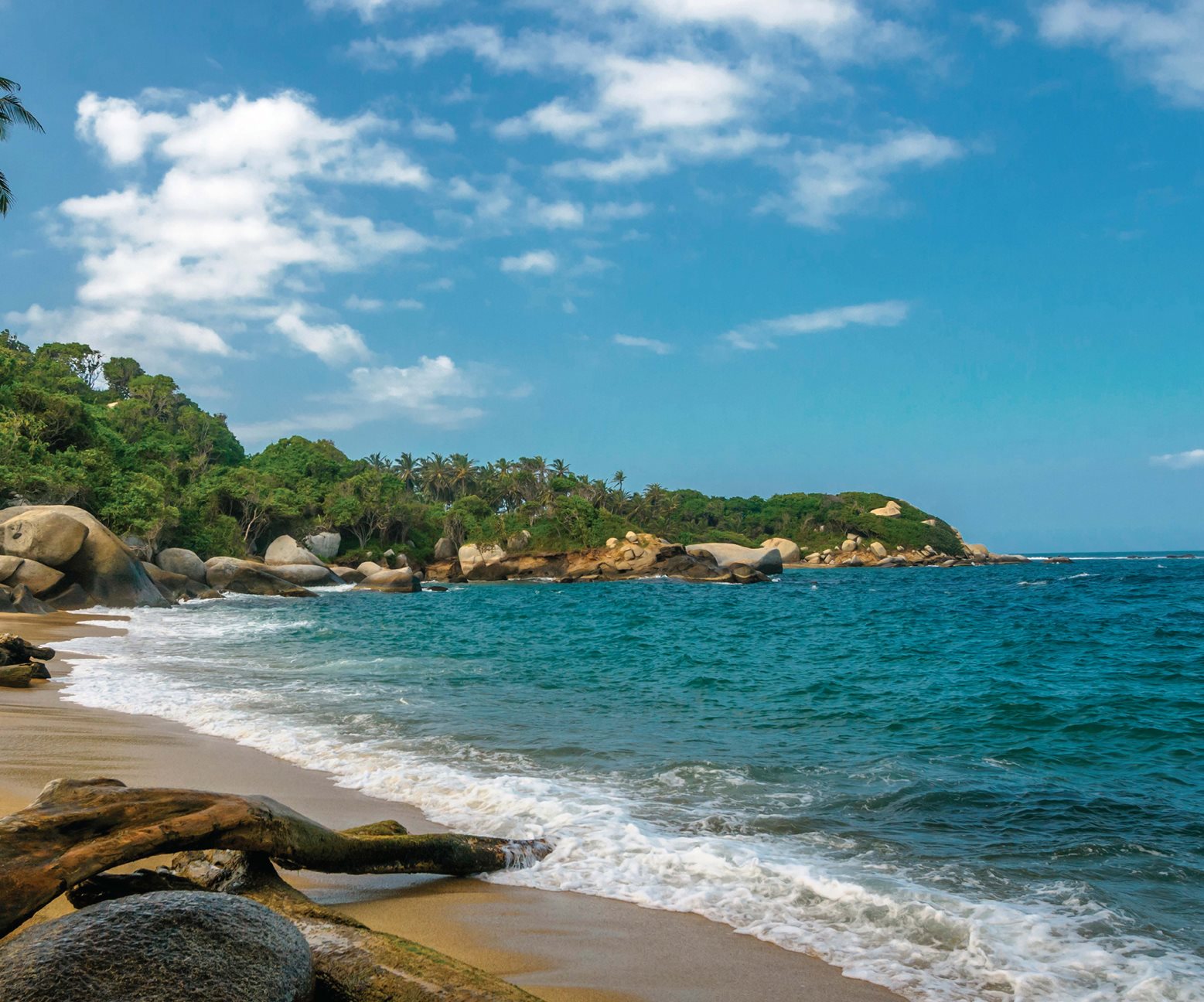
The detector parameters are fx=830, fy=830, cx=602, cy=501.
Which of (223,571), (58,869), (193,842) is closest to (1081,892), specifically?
(193,842)

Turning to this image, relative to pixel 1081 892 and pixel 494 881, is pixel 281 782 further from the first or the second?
pixel 1081 892

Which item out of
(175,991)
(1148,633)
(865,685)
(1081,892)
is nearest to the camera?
(175,991)

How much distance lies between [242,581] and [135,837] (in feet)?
158

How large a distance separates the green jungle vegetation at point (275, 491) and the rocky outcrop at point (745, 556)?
28.9 feet

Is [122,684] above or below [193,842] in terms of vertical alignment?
below

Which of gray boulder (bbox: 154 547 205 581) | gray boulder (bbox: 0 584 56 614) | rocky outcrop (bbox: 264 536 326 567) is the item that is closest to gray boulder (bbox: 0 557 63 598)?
gray boulder (bbox: 0 584 56 614)

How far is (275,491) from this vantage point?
70.8m

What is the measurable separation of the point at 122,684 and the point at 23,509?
20935mm

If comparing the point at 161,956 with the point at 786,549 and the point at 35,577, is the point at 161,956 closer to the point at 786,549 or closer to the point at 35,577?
the point at 35,577

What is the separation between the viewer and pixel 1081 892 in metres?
5.42

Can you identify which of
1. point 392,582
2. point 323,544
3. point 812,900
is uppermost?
point 323,544

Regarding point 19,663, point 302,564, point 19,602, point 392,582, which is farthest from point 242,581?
point 19,663

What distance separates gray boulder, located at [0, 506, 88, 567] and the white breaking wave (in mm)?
25380

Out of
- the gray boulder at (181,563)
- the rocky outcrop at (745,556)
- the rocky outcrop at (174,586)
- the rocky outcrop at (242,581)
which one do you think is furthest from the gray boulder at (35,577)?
the rocky outcrop at (745,556)
